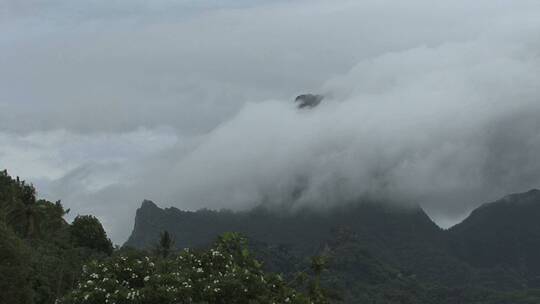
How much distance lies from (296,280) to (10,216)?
5363cm

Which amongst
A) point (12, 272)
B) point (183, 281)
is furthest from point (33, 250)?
point (183, 281)

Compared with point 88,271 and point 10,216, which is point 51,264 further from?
point 88,271

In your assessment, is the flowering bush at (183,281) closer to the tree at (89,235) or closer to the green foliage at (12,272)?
the green foliage at (12,272)

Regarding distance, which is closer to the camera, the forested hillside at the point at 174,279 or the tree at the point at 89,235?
the forested hillside at the point at 174,279

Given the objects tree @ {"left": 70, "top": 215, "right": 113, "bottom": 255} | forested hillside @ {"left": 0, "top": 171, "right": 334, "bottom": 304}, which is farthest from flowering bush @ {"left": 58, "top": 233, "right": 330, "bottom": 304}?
tree @ {"left": 70, "top": 215, "right": 113, "bottom": 255}

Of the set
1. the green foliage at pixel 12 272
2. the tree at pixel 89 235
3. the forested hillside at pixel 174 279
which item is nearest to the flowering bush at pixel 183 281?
the forested hillside at pixel 174 279

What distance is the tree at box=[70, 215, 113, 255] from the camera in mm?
103625

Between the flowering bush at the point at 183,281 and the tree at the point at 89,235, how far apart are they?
7249 centimetres

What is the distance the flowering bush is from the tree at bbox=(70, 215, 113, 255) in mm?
72488

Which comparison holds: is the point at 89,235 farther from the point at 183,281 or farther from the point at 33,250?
the point at 183,281

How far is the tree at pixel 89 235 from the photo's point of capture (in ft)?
340

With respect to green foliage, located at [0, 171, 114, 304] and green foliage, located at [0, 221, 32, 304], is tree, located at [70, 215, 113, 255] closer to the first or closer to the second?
green foliage, located at [0, 171, 114, 304]

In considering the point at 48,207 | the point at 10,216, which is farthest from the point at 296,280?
the point at 48,207

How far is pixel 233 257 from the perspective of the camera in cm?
3400
